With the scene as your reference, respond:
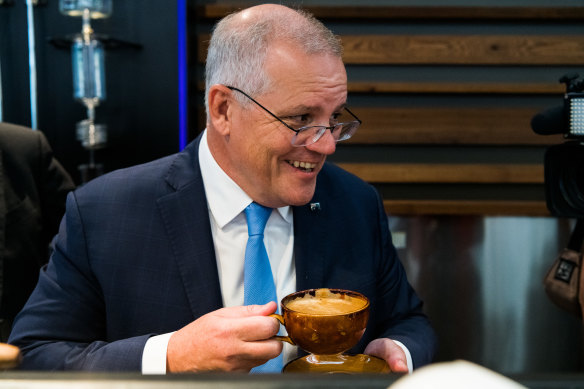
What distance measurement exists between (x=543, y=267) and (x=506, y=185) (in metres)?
0.61

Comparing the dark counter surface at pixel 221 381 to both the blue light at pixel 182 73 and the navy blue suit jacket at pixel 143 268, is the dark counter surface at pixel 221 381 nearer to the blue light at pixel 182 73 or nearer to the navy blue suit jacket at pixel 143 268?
the navy blue suit jacket at pixel 143 268

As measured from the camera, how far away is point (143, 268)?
1347 mm

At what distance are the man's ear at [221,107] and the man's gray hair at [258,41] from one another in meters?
0.02

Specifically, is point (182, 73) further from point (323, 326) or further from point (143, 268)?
point (323, 326)

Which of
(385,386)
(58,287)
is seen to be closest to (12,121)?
(58,287)

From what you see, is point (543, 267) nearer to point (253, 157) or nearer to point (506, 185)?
point (506, 185)

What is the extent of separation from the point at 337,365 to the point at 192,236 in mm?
575

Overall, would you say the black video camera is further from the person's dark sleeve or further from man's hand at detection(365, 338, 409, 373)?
man's hand at detection(365, 338, 409, 373)

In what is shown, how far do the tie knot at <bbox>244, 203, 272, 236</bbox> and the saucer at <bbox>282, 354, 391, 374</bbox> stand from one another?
0.46 m

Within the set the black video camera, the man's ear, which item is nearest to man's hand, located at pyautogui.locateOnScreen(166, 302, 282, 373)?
the man's ear

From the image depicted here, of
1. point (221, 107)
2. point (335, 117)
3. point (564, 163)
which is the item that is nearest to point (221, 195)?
point (221, 107)

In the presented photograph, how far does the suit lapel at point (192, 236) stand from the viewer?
Result: 131cm

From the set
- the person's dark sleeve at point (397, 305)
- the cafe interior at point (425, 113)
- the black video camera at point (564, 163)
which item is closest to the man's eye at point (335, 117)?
the person's dark sleeve at point (397, 305)

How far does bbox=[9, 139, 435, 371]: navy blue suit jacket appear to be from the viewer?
1304 mm
